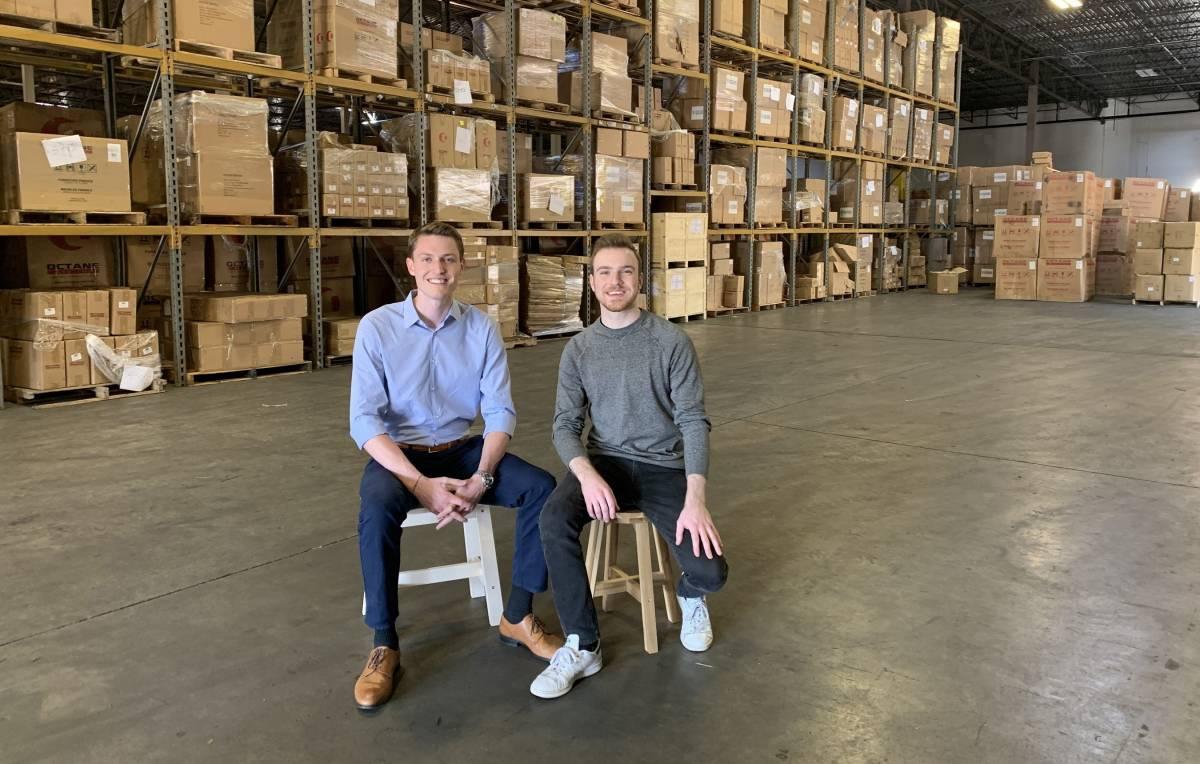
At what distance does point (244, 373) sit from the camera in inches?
326

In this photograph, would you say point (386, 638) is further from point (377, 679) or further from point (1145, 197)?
point (1145, 197)

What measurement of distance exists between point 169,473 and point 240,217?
3.79 meters

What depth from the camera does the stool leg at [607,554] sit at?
3068 millimetres

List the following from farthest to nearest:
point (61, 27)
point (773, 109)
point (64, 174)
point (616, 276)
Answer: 1. point (773, 109)
2. point (61, 27)
3. point (64, 174)
4. point (616, 276)

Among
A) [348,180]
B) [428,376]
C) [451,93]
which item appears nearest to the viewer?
[428,376]

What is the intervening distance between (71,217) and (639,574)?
6.10 meters

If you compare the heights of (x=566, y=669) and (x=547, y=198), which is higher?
(x=547, y=198)

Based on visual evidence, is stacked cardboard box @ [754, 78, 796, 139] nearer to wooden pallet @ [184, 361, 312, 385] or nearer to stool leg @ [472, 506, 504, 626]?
wooden pallet @ [184, 361, 312, 385]

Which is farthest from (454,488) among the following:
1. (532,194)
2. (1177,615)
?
(532,194)

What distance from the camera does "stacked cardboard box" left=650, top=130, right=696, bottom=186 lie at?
40.9 feet

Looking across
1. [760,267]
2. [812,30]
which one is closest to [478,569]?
[760,267]

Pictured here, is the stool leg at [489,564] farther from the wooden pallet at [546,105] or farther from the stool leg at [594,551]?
the wooden pallet at [546,105]

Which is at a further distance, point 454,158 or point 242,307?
point 454,158

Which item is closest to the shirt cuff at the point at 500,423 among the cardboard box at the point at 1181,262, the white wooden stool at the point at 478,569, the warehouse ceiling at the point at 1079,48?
the white wooden stool at the point at 478,569
